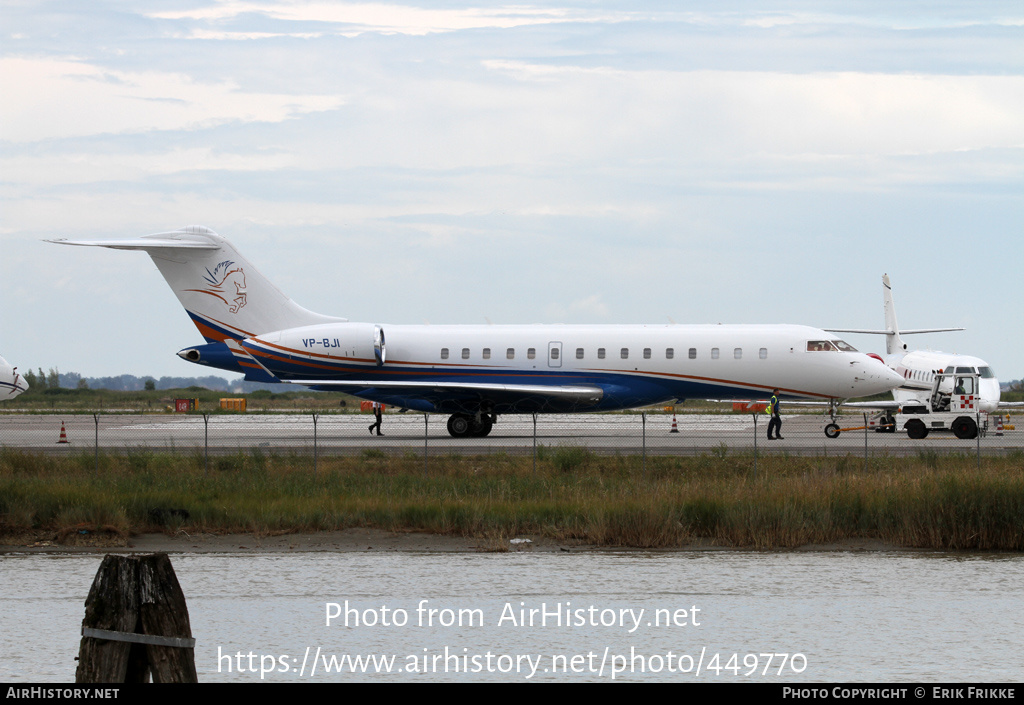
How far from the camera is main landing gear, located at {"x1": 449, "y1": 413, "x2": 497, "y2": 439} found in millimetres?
35812

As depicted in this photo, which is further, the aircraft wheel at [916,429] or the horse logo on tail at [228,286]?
the horse logo on tail at [228,286]

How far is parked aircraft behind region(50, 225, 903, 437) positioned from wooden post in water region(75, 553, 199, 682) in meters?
26.0

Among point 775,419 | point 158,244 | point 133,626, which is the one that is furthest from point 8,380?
→ point 133,626

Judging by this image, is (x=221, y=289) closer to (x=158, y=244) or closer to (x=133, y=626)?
(x=158, y=244)

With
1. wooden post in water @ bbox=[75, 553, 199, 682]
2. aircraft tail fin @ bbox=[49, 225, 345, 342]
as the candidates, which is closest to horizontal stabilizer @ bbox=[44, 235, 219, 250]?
aircraft tail fin @ bbox=[49, 225, 345, 342]

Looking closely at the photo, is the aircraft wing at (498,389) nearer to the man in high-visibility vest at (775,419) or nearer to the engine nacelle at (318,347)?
the engine nacelle at (318,347)

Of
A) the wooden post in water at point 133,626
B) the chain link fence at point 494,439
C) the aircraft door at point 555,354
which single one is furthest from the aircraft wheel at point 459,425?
the wooden post in water at point 133,626

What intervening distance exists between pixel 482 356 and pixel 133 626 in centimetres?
2853

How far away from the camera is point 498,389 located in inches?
1347

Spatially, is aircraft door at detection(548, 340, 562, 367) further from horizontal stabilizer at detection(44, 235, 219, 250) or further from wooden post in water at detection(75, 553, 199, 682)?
wooden post in water at detection(75, 553, 199, 682)

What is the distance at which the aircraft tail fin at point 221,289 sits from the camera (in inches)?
1481

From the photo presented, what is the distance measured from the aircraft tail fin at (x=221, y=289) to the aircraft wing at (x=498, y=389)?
270 centimetres
